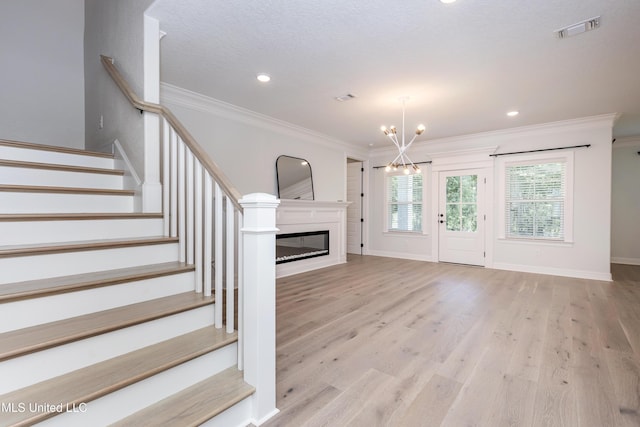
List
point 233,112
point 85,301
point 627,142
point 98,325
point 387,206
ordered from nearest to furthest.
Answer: point 98,325
point 85,301
point 233,112
point 627,142
point 387,206

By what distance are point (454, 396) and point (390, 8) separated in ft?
8.72

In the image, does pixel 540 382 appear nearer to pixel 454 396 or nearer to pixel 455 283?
pixel 454 396

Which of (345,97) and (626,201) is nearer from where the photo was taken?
(345,97)

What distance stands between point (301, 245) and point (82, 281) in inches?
153

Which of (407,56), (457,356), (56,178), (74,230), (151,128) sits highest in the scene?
(407,56)

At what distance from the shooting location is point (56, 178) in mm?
2213

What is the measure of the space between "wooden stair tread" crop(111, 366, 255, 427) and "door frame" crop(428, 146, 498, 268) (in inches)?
214

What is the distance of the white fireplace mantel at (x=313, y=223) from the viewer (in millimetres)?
4832

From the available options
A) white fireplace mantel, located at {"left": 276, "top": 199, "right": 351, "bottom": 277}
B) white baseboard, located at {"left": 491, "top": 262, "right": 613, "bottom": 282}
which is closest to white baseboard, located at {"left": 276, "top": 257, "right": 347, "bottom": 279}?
white fireplace mantel, located at {"left": 276, "top": 199, "right": 351, "bottom": 277}

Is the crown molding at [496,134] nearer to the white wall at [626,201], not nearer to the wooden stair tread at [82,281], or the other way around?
the white wall at [626,201]

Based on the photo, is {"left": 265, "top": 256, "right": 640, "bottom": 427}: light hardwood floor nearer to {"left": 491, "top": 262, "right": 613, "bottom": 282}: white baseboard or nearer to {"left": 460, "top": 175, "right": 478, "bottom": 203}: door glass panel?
{"left": 491, "top": 262, "right": 613, "bottom": 282}: white baseboard

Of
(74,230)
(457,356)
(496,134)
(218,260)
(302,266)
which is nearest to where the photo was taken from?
(218,260)

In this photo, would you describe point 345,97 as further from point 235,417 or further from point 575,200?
point 575,200

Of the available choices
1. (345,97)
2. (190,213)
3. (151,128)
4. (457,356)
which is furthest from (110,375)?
(345,97)
